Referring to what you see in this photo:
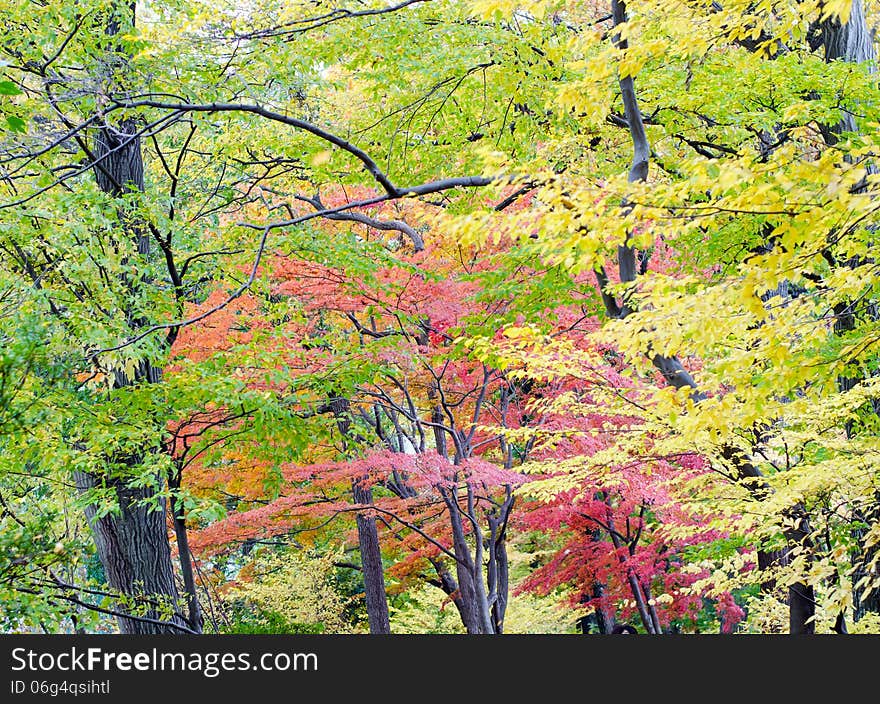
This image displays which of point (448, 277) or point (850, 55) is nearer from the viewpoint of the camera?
point (850, 55)

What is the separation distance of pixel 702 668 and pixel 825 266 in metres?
3.27

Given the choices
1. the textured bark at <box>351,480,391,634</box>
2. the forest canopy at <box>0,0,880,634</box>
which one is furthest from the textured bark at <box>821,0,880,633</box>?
the textured bark at <box>351,480,391,634</box>

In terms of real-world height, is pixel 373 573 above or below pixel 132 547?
above

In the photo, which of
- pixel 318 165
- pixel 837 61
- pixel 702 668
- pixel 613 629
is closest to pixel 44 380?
pixel 318 165

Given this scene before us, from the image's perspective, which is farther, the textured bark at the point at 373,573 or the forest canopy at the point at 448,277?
the textured bark at the point at 373,573

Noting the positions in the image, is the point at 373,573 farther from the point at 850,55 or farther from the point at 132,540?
the point at 850,55

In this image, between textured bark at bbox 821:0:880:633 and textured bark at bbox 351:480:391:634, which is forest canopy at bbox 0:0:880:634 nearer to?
textured bark at bbox 821:0:880:633

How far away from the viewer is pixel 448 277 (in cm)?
901

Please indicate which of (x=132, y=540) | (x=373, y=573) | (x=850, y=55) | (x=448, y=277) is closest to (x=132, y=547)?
(x=132, y=540)

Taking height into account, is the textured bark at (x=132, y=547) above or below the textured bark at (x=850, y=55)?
below

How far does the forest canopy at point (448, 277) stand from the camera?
4.14 metres

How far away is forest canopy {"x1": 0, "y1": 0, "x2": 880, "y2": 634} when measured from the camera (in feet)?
13.6

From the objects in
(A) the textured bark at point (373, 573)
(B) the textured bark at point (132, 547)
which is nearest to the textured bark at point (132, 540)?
(B) the textured bark at point (132, 547)

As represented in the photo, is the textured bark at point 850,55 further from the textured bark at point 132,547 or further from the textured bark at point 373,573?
the textured bark at point 373,573
